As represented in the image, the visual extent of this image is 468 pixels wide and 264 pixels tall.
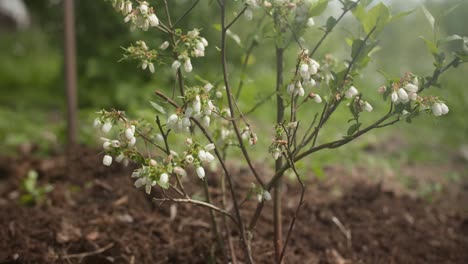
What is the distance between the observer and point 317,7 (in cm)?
194

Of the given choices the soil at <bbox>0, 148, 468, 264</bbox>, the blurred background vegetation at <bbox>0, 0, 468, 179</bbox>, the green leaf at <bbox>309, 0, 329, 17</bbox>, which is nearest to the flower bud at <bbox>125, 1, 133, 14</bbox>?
the green leaf at <bbox>309, 0, 329, 17</bbox>

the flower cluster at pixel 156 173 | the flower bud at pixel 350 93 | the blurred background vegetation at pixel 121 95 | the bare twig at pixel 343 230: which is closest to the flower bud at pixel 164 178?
the flower cluster at pixel 156 173

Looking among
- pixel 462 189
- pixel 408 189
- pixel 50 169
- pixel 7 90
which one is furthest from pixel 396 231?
pixel 7 90

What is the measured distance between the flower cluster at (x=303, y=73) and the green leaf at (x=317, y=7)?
252 mm

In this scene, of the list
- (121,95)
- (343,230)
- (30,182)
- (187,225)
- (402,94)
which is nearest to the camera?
(402,94)

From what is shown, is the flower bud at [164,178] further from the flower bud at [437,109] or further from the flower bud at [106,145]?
the flower bud at [437,109]

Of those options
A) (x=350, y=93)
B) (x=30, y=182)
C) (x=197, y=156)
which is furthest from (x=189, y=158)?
(x=30, y=182)

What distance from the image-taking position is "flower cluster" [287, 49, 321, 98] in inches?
67.4

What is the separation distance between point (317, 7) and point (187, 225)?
141 cm

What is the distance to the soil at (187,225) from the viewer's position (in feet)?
8.32

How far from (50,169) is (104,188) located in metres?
0.77

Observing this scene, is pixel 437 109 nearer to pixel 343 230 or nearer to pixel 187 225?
pixel 343 230

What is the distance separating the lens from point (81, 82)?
20.8 feet

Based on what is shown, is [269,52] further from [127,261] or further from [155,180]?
[155,180]
